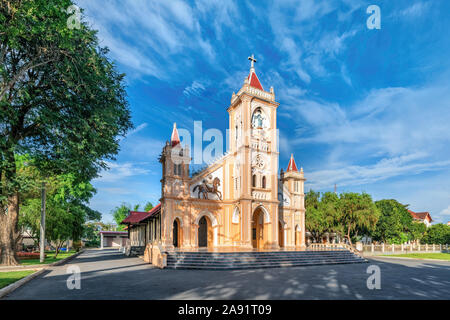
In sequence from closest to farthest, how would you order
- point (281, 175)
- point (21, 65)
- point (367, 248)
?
1. point (21, 65)
2. point (281, 175)
3. point (367, 248)

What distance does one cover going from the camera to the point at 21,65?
51.8 feet

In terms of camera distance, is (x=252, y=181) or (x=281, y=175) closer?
(x=252, y=181)

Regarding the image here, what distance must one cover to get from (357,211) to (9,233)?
117 feet

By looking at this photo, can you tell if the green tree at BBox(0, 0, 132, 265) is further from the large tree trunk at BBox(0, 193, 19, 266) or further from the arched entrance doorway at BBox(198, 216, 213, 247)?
the arched entrance doorway at BBox(198, 216, 213, 247)

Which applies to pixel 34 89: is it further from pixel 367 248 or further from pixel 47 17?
pixel 367 248

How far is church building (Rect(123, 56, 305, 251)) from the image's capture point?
26234 millimetres

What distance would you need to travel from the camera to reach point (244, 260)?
18.8 metres

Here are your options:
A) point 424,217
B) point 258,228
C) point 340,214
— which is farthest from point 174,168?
point 424,217

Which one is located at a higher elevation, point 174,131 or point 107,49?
point 107,49

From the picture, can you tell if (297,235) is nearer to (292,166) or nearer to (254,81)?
(292,166)

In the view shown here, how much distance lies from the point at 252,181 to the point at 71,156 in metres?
17.0

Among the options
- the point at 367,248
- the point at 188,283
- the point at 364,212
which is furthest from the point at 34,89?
the point at 367,248
